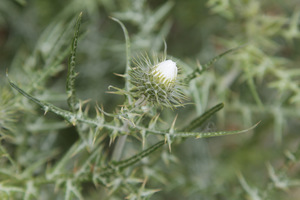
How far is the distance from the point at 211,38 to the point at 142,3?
3.18ft

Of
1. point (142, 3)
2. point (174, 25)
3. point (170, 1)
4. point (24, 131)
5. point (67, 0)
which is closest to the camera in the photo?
point (24, 131)

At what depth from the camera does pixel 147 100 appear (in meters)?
1.39

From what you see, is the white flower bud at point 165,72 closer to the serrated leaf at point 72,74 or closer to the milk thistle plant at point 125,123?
the milk thistle plant at point 125,123

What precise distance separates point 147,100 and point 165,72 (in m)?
0.15

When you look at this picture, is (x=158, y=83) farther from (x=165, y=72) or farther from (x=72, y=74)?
(x=72, y=74)

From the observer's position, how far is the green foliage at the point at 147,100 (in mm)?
1669

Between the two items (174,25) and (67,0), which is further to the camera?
(174,25)

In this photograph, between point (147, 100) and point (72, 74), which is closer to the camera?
point (72, 74)

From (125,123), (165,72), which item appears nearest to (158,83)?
(165,72)

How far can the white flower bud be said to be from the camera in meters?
1.33

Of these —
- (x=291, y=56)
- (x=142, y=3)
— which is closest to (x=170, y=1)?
(x=142, y=3)

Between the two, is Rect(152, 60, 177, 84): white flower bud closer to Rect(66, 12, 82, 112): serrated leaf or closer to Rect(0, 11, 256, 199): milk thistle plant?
Rect(0, 11, 256, 199): milk thistle plant

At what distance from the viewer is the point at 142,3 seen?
2.27 meters

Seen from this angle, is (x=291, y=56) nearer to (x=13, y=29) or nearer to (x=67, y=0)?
(x=67, y=0)
